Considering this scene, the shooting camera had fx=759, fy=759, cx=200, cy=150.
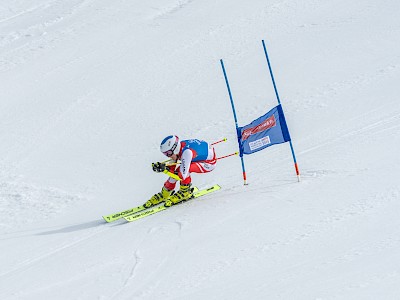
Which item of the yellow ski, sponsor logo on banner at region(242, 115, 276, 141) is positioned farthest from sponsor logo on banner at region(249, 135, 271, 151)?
the yellow ski

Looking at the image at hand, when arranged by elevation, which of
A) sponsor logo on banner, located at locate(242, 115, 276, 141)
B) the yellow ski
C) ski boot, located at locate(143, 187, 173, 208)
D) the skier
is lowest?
the yellow ski

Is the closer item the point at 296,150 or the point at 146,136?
the point at 296,150

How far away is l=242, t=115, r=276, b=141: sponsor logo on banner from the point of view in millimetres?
9253

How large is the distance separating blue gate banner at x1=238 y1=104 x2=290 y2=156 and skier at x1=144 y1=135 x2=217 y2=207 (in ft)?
1.66

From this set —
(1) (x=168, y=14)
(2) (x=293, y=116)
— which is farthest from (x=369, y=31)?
(1) (x=168, y=14)

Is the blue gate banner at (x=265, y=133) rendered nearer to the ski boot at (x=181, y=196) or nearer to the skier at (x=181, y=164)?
the skier at (x=181, y=164)

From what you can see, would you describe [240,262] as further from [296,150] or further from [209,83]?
[209,83]

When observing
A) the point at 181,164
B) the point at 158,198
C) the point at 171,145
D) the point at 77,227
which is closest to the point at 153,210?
the point at 158,198

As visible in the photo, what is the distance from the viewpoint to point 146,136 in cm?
1295

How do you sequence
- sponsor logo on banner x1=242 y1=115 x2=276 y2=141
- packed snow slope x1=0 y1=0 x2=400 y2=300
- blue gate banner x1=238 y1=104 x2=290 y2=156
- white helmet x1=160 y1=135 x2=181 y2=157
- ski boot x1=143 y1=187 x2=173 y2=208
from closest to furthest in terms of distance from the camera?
1. packed snow slope x1=0 y1=0 x2=400 y2=300
2. blue gate banner x1=238 y1=104 x2=290 y2=156
3. sponsor logo on banner x1=242 y1=115 x2=276 y2=141
4. white helmet x1=160 y1=135 x2=181 y2=157
5. ski boot x1=143 y1=187 x2=173 y2=208

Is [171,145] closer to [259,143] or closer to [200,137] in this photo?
[259,143]

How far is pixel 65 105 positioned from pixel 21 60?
321 cm

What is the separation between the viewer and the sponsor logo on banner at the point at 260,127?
364 inches

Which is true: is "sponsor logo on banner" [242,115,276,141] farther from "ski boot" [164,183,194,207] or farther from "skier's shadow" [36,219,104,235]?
"skier's shadow" [36,219,104,235]
